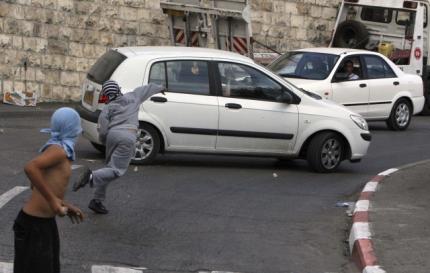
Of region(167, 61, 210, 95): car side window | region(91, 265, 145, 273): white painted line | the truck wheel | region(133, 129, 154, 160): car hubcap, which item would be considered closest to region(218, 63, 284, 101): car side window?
region(167, 61, 210, 95): car side window

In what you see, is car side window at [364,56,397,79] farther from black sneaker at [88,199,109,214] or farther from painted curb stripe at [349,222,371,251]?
black sneaker at [88,199,109,214]

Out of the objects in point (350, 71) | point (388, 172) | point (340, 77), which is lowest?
point (388, 172)

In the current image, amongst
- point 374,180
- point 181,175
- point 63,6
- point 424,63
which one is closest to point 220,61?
point 181,175

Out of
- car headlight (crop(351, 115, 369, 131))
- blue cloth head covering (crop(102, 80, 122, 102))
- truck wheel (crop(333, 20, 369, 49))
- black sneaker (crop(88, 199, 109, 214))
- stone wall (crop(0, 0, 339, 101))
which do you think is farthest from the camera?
truck wheel (crop(333, 20, 369, 49))

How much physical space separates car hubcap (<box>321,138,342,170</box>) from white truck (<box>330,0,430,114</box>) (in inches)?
341

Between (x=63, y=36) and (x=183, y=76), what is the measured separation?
317 inches

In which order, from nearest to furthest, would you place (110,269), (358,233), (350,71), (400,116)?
(110,269), (358,233), (350,71), (400,116)

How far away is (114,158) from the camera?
8.30 metres

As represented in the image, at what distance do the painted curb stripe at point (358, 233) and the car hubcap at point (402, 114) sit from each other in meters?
9.62

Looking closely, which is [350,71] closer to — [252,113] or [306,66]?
[306,66]

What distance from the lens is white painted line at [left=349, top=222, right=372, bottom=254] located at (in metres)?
7.45

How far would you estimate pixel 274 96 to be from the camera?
11.5 meters

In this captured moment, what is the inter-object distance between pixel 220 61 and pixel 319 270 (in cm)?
512

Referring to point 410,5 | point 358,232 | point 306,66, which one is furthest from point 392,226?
point 410,5
